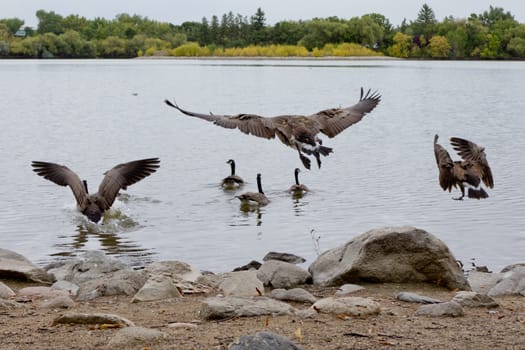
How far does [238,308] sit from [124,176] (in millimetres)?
6769

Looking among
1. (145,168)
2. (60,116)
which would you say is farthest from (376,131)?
(145,168)

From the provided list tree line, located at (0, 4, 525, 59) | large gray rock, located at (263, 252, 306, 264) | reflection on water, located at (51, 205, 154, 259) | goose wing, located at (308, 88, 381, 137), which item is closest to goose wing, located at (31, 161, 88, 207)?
reflection on water, located at (51, 205, 154, 259)

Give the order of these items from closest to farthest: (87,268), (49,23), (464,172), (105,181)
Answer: (87,268) < (464,172) < (105,181) < (49,23)

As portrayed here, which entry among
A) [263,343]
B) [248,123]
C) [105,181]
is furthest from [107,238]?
[263,343]

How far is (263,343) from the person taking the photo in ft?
16.9

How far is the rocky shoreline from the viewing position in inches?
235

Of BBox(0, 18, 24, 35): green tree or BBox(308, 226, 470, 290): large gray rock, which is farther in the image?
BBox(0, 18, 24, 35): green tree

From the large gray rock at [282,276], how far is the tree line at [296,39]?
130 meters

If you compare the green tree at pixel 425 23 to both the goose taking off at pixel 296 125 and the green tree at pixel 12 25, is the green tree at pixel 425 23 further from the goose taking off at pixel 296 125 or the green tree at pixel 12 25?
the goose taking off at pixel 296 125

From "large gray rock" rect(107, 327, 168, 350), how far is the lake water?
568 centimetres

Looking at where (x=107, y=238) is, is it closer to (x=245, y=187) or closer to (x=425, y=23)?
(x=245, y=187)

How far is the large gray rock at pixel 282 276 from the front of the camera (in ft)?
29.8

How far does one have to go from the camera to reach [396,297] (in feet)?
25.8

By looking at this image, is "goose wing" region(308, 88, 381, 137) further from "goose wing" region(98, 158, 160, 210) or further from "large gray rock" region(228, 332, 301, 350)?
"large gray rock" region(228, 332, 301, 350)
